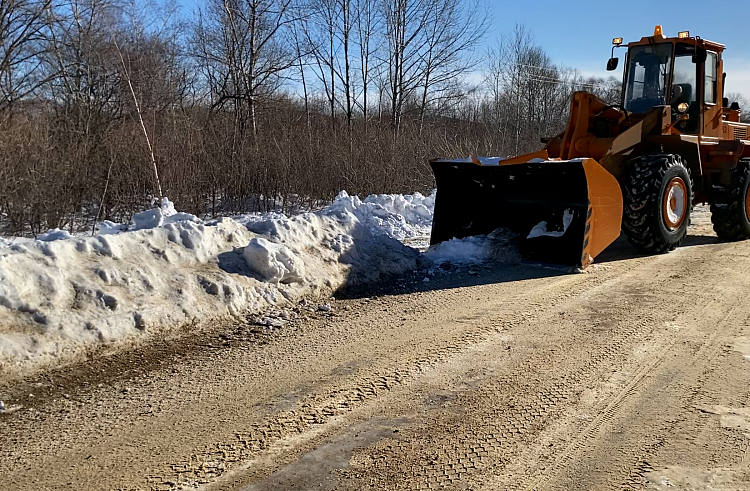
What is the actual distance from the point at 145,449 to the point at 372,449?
1150mm

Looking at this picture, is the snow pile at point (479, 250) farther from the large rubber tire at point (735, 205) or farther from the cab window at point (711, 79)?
the cab window at point (711, 79)

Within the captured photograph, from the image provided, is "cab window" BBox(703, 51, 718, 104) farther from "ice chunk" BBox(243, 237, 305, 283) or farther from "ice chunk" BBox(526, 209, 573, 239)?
"ice chunk" BBox(243, 237, 305, 283)

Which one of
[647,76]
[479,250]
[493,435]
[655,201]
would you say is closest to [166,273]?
[493,435]

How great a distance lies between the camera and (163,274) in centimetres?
500

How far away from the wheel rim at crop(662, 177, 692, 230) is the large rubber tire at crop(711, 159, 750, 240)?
136 centimetres

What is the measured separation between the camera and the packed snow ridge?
13.3 feet

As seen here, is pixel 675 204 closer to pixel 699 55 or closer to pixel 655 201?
pixel 655 201

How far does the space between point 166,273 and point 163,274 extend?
0.03 meters

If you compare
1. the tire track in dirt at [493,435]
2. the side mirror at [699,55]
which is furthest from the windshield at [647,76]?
the tire track in dirt at [493,435]

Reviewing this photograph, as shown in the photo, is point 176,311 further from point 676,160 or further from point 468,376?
point 676,160

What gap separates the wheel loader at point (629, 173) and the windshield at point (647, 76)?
0.02 metres

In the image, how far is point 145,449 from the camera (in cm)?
297

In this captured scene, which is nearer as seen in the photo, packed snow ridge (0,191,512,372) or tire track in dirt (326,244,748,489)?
tire track in dirt (326,244,748,489)

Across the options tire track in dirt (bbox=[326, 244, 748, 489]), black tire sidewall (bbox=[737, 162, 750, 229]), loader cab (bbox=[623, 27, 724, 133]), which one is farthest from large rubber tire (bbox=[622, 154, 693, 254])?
tire track in dirt (bbox=[326, 244, 748, 489])
